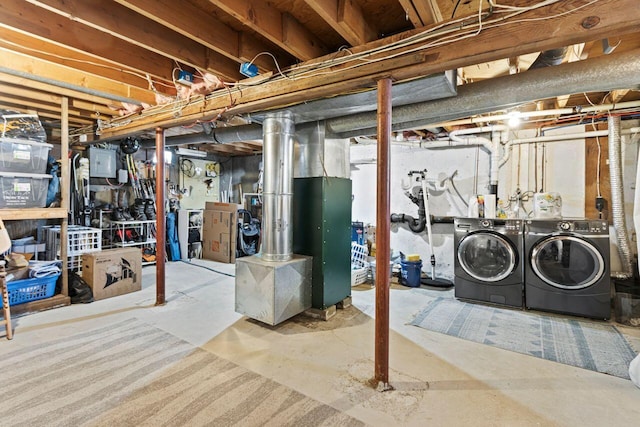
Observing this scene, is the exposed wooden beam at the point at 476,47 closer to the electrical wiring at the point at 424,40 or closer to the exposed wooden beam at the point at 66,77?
the electrical wiring at the point at 424,40

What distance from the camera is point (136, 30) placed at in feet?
7.40

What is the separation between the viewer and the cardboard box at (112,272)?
3750 mm

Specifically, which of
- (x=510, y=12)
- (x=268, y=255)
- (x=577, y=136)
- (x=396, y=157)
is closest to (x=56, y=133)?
(x=268, y=255)

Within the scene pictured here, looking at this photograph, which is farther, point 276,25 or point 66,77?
point 66,77

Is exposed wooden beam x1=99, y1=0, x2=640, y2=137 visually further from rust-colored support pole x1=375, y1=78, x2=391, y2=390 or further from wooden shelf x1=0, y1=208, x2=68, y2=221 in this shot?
wooden shelf x1=0, y1=208, x2=68, y2=221

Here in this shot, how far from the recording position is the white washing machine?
3.15 metres

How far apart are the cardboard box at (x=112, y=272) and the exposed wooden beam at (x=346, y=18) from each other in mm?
3682

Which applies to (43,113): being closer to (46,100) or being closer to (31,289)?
(46,100)

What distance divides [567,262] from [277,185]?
314 centimetres

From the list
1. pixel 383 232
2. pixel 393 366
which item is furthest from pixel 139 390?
pixel 383 232

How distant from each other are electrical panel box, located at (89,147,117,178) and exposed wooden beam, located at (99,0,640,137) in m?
4.00

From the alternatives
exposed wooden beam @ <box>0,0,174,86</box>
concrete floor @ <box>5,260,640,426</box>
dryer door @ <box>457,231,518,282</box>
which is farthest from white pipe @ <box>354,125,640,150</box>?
exposed wooden beam @ <box>0,0,174,86</box>

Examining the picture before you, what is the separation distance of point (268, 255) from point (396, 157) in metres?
3.18

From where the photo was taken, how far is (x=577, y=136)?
4012mm
